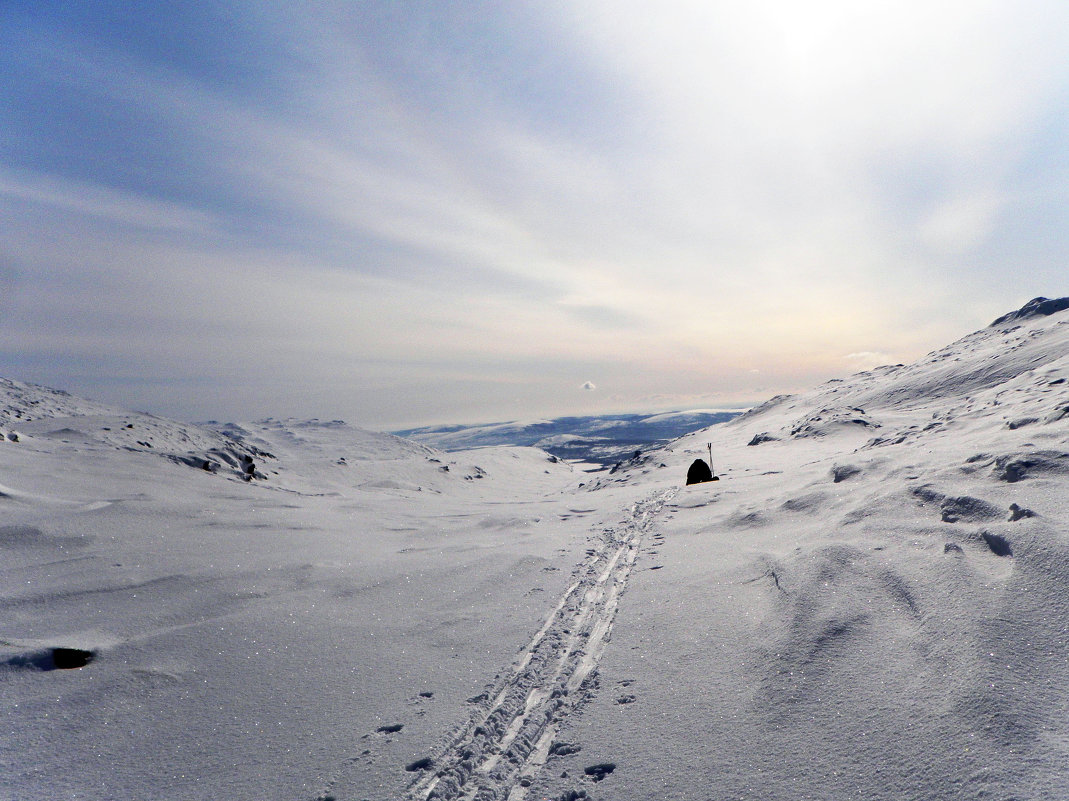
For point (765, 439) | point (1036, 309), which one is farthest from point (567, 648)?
point (1036, 309)

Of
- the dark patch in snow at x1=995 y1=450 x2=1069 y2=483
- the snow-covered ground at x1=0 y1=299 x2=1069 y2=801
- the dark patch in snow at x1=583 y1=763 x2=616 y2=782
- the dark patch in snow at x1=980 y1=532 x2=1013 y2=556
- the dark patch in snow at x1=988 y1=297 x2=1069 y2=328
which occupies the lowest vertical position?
the dark patch in snow at x1=583 y1=763 x2=616 y2=782

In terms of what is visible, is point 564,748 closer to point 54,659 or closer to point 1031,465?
point 54,659

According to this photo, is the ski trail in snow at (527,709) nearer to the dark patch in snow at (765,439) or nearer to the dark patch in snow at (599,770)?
the dark patch in snow at (599,770)

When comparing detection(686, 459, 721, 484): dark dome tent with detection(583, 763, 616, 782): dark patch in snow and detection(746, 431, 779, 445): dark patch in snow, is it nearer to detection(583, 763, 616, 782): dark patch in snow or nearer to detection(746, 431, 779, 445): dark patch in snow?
detection(746, 431, 779, 445): dark patch in snow

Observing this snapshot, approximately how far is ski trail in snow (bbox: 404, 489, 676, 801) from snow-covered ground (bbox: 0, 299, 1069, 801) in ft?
0.09

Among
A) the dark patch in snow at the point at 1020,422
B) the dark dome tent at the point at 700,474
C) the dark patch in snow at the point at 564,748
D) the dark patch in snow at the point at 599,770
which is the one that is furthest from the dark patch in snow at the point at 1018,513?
the dark dome tent at the point at 700,474

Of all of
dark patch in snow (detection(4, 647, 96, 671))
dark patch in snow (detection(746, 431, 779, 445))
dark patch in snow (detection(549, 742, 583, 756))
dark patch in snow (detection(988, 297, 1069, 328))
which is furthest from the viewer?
dark patch in snow (detection(988, 297, 1069, 328))

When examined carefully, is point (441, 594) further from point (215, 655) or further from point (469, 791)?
point (469, 791)

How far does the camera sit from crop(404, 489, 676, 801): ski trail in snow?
4.12 metres

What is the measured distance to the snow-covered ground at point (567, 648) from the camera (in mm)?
4039

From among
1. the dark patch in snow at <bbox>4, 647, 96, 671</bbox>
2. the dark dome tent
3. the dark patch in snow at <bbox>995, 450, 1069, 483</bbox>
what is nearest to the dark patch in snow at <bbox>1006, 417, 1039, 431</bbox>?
the dark patch in snow at <bbox>995, 450, 1069, 483</bbox>

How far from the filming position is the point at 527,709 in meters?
5.05

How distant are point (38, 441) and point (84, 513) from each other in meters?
19.2

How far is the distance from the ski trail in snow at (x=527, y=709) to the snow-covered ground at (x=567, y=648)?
0.09ft
